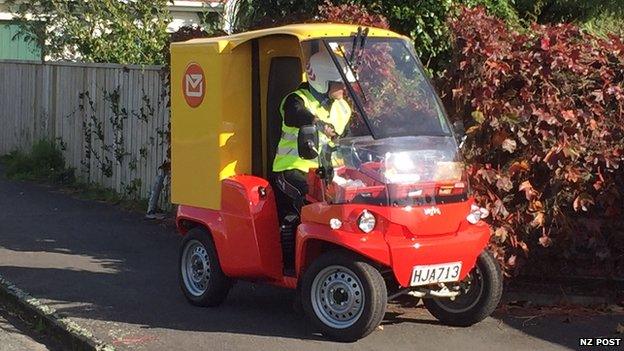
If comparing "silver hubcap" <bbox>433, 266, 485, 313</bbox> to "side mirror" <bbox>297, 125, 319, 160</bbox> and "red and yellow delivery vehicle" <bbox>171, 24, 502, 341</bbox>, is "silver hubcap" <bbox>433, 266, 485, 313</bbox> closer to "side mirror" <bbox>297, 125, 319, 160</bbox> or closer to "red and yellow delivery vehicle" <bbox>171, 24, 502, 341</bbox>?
"red and yellow delivery vehicle" <bbox>171, 24, 502, 341</bbox>

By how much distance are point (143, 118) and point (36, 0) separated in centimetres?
437

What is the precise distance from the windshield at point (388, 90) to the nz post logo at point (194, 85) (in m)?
1.17

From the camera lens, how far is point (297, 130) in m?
7.42

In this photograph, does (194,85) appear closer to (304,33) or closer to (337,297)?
(304,33)

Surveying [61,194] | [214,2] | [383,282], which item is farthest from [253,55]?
[214,2]

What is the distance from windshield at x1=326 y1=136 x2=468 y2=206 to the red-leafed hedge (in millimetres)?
987

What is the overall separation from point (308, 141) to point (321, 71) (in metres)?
0.59

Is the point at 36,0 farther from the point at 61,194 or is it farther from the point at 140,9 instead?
the point at 61,194

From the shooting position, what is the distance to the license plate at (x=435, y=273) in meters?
7.02

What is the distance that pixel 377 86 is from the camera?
7.44m

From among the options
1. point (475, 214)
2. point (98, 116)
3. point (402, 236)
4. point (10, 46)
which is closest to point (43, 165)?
point (98, 116)

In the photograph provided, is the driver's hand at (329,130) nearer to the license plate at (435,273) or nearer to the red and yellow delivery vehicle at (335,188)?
the red and yellow delivery vehicle at (335,188)

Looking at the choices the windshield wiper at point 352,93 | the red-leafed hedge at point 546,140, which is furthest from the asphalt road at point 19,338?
the red-leafed hedge at point 546,140

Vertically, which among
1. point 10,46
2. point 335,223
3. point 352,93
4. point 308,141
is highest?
point 10,46
